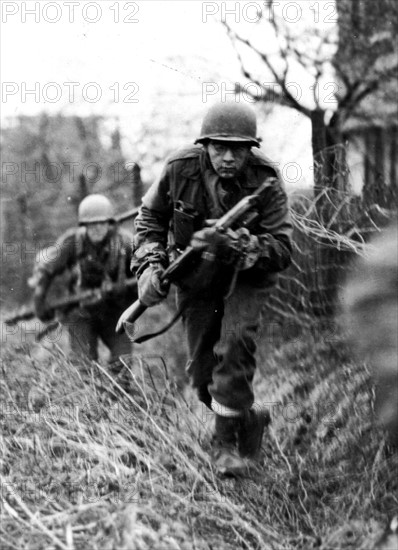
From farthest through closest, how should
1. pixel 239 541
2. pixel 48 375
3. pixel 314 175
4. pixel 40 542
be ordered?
pixel 314 175 < pixel 48 375 < pixel 239 541 < pixel 40 542

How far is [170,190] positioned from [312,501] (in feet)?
5.97

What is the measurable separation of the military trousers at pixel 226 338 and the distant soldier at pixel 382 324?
576mm

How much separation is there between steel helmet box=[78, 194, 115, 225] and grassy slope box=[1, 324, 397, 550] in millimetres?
1970

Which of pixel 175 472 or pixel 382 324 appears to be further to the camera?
pixel 175 472

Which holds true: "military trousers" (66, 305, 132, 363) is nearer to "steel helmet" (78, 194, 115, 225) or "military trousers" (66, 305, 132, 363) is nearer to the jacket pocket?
"steel helmet" (78, 194, 115, 225)

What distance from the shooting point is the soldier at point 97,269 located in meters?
9.08

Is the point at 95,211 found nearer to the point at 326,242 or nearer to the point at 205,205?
the point at 326,242

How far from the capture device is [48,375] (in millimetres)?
7410

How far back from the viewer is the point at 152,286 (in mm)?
5738

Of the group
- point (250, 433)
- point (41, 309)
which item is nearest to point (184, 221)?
point (250, 433)

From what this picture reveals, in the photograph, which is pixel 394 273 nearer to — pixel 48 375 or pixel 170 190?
pixel 170 190

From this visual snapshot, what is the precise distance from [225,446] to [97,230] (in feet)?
12.3

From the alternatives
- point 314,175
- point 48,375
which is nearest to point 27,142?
point 314,175

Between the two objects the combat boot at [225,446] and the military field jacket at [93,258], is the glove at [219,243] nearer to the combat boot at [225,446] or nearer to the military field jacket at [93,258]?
the combat boot at [225,446]
